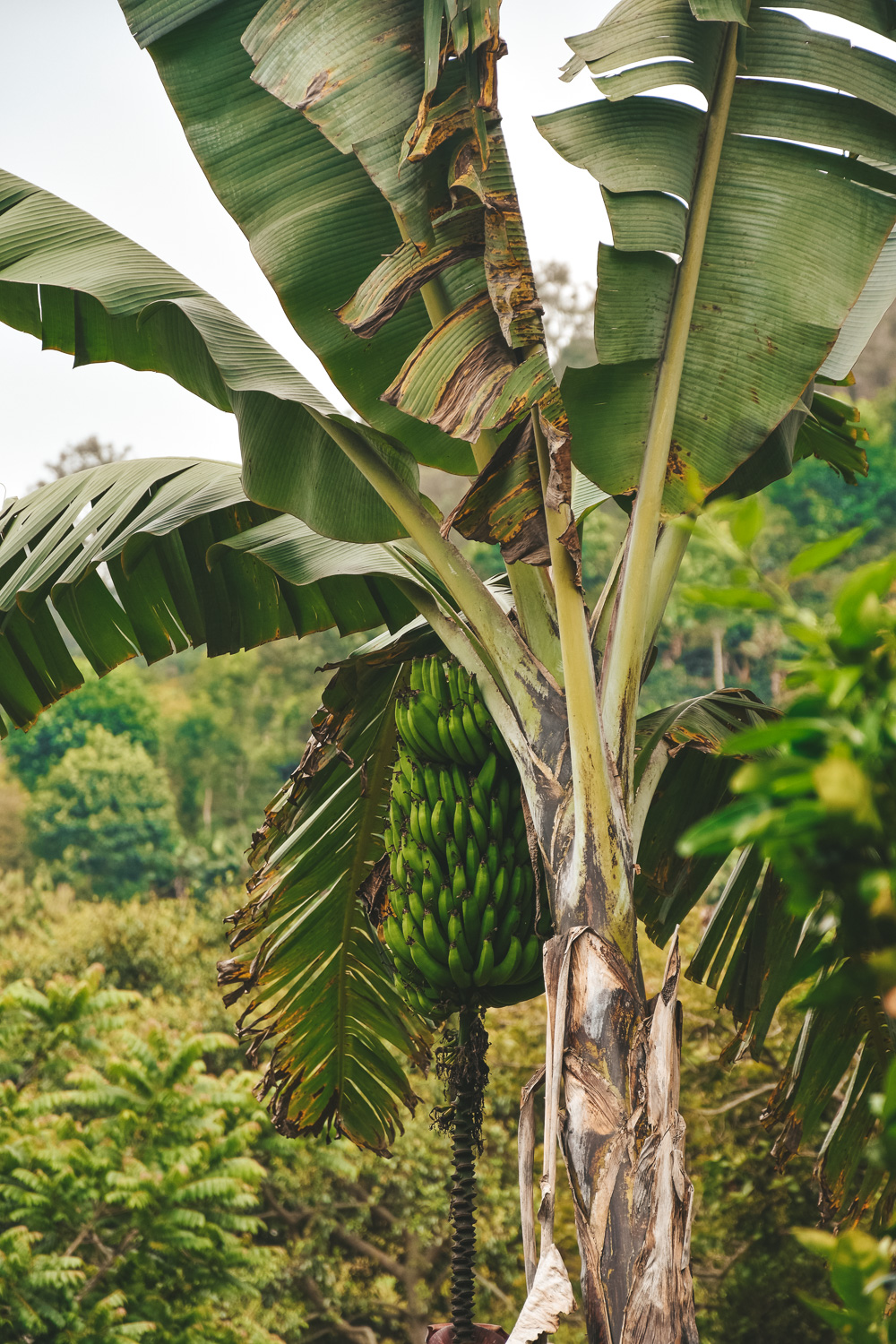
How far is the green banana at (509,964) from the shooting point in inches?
80.6

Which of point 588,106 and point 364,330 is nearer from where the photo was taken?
point 364,330

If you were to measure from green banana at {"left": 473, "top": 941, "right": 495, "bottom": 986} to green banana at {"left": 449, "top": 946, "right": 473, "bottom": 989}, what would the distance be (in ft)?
0.05

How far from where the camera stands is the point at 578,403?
2.06 metres

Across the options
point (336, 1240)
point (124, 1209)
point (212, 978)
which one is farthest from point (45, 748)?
point (124, 1209)

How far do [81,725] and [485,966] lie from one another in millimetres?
29567

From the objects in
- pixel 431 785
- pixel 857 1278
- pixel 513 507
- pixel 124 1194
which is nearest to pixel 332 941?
pixel 431 785

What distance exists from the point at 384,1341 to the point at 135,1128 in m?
4.39

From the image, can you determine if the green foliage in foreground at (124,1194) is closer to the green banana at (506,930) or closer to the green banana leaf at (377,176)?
the green banana at (506,930)

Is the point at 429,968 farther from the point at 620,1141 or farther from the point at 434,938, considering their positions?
the point at 620,1141

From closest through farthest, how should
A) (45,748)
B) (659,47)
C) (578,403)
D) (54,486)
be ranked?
(659,47), (578,403), (54,486), (45,748)

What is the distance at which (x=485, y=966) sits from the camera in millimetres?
2029

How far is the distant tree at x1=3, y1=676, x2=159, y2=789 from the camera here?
29578 millimetres

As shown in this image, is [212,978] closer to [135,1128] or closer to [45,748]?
[135,1128]

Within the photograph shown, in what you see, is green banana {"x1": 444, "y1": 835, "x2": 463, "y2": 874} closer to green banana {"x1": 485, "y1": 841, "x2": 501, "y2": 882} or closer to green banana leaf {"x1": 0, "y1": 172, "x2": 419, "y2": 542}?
green banana {"x1": 485, "y1": 841, "x2": 501, "y2": 882}
